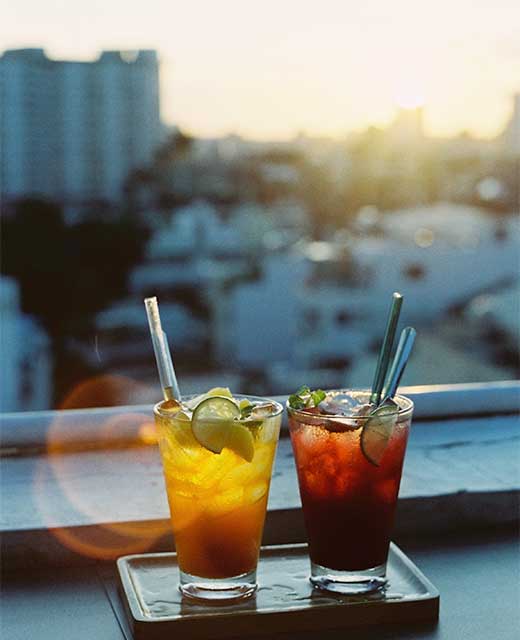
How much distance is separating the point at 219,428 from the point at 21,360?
30.4 meters

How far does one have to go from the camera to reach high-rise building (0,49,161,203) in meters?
28.8

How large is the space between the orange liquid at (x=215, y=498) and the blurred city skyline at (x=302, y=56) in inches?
929

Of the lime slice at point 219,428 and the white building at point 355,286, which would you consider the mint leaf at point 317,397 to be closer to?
the lime slice at point 219,428

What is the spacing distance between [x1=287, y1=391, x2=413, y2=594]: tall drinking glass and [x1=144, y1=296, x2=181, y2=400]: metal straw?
0.15 m

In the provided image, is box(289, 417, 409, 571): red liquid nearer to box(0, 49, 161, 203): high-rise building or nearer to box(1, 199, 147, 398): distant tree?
box(0, 49, 161, 203): high-rise building

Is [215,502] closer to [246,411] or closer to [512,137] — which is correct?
[246,411]

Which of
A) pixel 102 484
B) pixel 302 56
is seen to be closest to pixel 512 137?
pixel 302 56

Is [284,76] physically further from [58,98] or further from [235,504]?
[235,504]

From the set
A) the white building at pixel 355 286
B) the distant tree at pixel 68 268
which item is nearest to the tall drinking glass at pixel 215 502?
the distant tree at pixel 68 268

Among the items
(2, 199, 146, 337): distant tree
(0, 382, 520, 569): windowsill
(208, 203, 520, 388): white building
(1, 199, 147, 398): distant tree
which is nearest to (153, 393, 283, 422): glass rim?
(0, 382, 520, 569): windowsill

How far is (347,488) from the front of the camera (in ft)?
3.50

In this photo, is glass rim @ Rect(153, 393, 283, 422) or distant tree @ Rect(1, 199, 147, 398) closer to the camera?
glass rim @ Rect(153, 393, 283, 422)

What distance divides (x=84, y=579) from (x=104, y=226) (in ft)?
101

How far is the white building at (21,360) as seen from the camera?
27.2m
